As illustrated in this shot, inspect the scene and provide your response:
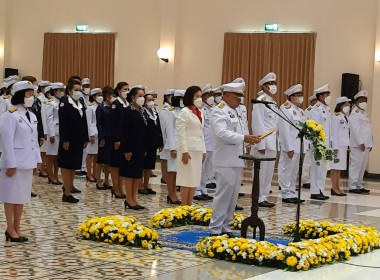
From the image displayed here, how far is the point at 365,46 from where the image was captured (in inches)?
661

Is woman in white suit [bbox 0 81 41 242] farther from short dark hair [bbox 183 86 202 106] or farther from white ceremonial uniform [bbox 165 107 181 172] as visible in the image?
white ceremonial uniform [bbox 165 107 181 172]

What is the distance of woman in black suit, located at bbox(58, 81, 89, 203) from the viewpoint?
10328 millimetres

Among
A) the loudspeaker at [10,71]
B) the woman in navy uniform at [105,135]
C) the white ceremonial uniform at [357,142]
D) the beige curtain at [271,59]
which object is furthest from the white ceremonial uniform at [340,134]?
the loudspeaker at [10,71]

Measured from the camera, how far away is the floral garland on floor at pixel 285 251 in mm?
6461

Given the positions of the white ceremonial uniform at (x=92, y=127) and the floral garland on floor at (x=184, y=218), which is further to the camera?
the white ceremonial uniform at (x=92, y=127)

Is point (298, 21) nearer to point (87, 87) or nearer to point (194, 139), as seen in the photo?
point (87, 87)

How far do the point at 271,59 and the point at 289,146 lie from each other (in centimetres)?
667

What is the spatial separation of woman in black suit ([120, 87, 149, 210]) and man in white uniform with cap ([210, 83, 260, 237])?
223 centimetres

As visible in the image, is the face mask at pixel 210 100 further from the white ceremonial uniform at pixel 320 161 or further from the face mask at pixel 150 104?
the white ceremonial uniform at pixel 320 161

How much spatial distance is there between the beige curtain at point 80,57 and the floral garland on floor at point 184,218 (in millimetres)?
11554

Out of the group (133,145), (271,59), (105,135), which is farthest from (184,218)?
(271,59)

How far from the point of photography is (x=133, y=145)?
968 centimetres

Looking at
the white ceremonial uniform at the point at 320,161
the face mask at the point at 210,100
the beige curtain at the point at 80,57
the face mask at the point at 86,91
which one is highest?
the beige curtain at the point at 80,57

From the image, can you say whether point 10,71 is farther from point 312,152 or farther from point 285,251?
point 285,251
